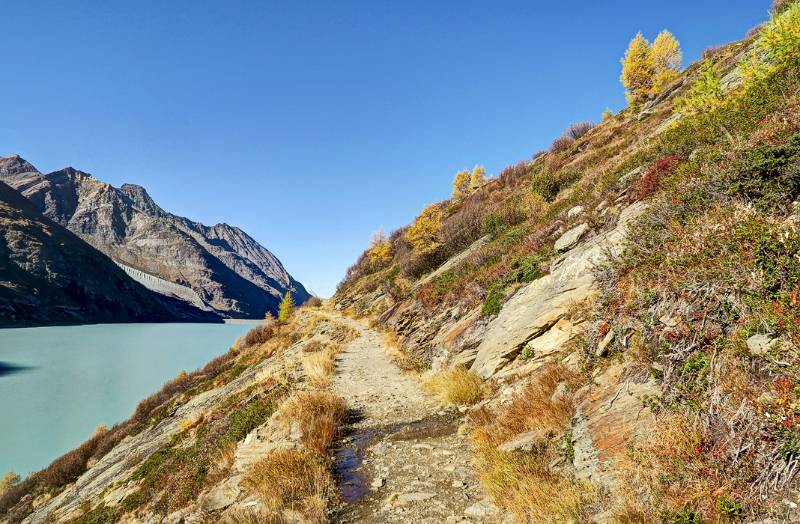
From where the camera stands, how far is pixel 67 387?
44.2m

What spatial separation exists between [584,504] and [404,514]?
8.43ft

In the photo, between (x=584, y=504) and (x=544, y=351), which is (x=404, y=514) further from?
(x=544, y=351)

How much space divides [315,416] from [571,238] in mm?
9000

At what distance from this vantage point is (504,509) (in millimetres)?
5043

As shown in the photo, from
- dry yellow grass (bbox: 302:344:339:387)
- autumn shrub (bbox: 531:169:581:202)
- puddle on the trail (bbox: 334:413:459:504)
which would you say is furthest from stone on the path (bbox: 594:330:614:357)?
autumn shrub (bbox: 531:169:581:202)

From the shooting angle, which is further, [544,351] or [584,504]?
[544,351]

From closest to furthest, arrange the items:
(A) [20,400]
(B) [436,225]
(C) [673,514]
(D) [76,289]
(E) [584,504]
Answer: (C) [673,514], (E) [584,504], (B) [436,225], (A) [20,400], (D) [76,289]

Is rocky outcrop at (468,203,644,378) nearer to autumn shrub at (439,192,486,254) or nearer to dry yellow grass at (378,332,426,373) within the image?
dry yellow grass at (378,332,426,373)

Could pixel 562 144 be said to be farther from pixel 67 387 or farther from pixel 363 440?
pixel 67 387

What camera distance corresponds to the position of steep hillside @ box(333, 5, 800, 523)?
359 centimetres

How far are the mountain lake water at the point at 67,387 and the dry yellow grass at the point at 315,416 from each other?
3033cm

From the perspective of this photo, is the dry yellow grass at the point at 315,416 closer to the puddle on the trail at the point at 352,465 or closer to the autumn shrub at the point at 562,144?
the puddle on the trail at the point at 352,465

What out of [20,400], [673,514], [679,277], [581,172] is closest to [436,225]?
[581,172]

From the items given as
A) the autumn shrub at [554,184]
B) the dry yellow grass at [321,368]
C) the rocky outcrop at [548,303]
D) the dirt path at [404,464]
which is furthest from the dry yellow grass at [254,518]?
the autumn shrub at [554,184]
